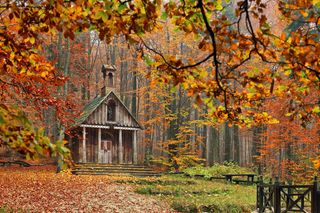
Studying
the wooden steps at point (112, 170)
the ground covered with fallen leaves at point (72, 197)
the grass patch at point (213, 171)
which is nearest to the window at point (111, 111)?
the wooden steps at point (112, 170)

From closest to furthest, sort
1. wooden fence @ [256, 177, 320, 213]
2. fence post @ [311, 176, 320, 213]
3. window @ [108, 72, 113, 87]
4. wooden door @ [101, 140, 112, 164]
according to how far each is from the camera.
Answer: fence post @ [311, 176, 320, 213]
wooden fence @ [256, 177, 320, 213]
wooden door @ [101, 140, 112, 164]
window @ [108, 72, 113, 87]

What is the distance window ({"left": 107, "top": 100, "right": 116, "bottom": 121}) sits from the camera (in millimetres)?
28766

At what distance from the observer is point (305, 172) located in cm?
2330

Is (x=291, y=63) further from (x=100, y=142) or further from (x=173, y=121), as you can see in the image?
(x=173, y=121)

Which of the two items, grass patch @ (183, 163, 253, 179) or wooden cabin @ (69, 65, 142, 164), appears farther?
wooden cabin @ (69, 65, 142, 164)

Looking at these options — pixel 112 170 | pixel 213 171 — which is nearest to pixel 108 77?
pixel 112 170

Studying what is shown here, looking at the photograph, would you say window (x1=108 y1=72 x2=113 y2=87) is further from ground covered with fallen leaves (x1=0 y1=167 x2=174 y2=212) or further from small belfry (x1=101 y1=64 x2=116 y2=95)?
ground covered with fallen leaves (x1=0 y1=167 x2=174 y2=212)

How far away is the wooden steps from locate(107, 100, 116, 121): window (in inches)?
158

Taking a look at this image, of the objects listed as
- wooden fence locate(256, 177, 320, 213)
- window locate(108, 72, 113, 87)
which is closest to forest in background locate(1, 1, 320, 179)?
wooden fence locate(256, 177, 320, 213)

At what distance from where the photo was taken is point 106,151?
28625mm

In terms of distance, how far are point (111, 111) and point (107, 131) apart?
5.41ft

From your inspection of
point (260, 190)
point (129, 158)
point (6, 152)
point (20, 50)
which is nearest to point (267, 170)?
point (129, 158)

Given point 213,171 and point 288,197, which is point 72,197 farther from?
→ point 213,171

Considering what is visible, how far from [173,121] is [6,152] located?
1516 cm
